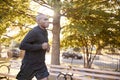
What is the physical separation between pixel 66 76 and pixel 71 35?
8809 mm

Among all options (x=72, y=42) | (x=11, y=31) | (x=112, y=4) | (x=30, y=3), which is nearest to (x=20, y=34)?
(x=11, y=31)

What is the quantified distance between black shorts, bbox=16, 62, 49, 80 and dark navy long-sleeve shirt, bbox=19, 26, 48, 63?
114 millimetres

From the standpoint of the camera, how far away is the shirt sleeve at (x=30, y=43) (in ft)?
15.8

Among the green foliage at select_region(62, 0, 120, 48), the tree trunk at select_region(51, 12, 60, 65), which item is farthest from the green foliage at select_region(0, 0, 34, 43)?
the green foliage at select_region(62, 0, 120, 48)

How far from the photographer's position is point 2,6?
43.6ft

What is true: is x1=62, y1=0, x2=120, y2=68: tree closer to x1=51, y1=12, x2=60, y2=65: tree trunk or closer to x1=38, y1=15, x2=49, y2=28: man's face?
x1=51, y1=12, x2=60, y2=65: tree trunk

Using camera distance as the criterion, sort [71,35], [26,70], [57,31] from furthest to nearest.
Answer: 1. [71,35]
2. [57,31]
3. [26,70]

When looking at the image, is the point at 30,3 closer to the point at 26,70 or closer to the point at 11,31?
the point at 11,31

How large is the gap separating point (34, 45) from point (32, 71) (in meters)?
0.55

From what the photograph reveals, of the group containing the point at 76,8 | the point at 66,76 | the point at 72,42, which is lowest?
the point at 66,76

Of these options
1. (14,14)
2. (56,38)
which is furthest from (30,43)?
(56,38)

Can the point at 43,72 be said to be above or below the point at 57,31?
below

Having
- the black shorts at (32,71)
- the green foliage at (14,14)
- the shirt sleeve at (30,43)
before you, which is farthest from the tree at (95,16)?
the shirt sleeve at (30,43)

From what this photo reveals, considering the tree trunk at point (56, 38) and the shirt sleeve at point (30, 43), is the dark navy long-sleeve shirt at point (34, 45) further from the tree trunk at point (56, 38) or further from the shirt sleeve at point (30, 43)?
the tree trunk at point (56, 38)
